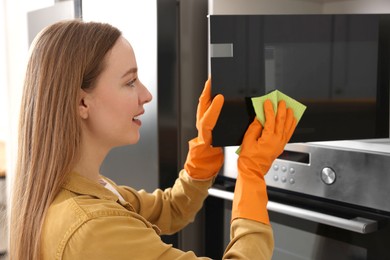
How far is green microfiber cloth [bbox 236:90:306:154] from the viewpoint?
95 centimetres

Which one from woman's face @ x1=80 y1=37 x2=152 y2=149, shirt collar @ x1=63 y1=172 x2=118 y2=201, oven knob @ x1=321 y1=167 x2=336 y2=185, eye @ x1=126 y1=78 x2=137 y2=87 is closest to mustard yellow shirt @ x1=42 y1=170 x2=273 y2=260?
shirt collar @ x1=63 y1=172 x2=118 y2=201

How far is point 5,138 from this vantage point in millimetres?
2850

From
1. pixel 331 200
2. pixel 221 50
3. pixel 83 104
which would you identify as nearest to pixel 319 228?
pixel 331 200

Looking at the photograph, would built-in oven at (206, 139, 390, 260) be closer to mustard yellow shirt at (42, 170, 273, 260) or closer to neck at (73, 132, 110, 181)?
mustard yellow shirt at (42, 170, 273, 260)

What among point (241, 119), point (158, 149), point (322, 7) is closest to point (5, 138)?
point (158, 149)

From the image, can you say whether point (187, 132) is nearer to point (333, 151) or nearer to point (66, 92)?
point (333, 151)

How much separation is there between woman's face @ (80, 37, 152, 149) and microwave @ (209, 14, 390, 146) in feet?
0.54

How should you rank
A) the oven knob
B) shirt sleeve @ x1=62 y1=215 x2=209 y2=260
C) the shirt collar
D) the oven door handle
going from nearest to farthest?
1. shirt sleeve @ x1=62 y1=215 x2=209 y2=260
2. the shirt collar
3. the oven door handle
4. the oven knob

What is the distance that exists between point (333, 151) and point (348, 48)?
10.1 inches

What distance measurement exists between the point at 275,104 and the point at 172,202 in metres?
0.41

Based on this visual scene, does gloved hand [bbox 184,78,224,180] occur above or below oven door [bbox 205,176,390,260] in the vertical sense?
above

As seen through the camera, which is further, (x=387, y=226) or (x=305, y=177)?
(x=305, y=177)

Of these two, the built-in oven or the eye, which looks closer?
the eye

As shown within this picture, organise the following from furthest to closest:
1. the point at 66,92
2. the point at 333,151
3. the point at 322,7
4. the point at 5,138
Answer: the point at 5,138
the point at 322,7
the point at 333,151
the point at 66,92
